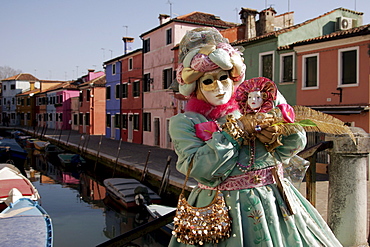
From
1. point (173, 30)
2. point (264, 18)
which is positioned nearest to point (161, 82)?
point (173, 30)

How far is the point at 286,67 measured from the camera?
1383 cm

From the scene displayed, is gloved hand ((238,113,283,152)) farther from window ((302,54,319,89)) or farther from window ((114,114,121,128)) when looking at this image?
window ((114,114,121,128))

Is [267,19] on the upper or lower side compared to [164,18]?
lower

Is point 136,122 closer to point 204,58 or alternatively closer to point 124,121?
point 124,121

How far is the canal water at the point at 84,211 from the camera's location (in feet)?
33.3

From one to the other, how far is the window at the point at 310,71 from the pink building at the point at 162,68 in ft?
25.0

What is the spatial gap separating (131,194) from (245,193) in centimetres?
1098

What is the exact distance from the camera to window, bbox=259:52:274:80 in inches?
565

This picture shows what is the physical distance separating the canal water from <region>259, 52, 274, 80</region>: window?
23.8 feet

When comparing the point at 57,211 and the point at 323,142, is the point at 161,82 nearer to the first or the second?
the point at 57,211

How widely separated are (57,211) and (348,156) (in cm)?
1234

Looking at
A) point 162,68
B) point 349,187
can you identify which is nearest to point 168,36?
point 162,68

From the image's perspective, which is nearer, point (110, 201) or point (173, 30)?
point (110, 201)

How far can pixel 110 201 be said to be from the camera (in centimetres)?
1338
